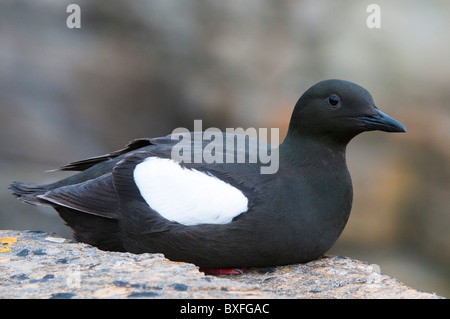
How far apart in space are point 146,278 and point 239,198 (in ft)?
3.55

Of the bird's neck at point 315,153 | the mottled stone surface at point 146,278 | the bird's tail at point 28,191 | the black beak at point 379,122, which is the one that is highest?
the black beak at point 379,122

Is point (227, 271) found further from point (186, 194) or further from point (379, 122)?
point (379, 122)

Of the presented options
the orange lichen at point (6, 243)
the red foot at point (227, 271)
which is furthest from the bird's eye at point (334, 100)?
the orange lichen at point (6, 243)

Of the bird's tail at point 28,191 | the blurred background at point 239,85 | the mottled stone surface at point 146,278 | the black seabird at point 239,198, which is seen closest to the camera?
the mottled stone surface at point 146,278

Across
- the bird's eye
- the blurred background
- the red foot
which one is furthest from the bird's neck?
the blurred background

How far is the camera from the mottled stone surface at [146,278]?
10.2 feet

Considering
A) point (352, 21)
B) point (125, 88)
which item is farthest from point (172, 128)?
point (352, 21)

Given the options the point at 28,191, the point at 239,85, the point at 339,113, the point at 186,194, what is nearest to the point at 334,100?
the point at 339,113

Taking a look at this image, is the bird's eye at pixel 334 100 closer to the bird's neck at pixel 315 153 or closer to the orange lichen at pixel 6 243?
the bird's neck at pixel 315 153

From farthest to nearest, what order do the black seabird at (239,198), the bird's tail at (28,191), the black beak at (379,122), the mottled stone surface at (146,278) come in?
the bird's tail at (28,191)
the black beak at (379,122)
the black seabird at (239,198)
the mottled stone surface at (146,278)

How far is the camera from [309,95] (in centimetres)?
444

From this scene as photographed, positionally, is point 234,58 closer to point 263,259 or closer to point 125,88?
point 125,88

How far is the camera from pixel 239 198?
4141mm
